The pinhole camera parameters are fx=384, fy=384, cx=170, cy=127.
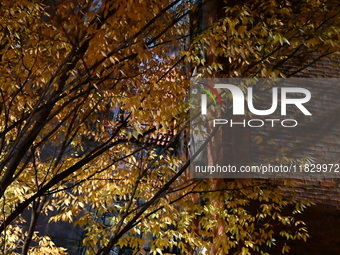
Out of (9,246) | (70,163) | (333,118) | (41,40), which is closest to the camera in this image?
(41,40)

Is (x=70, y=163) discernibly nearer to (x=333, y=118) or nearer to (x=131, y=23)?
(x=131, y=23)

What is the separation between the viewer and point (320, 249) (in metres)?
6.39

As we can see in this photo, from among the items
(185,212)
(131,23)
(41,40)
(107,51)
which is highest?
(131,23)

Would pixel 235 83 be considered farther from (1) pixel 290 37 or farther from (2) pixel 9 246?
(2) pixel 9 246

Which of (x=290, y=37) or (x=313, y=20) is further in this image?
(x=313, y=20)

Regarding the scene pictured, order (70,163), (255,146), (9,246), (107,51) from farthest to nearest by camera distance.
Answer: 1. (9,246)
2. (255,146)
3. (70,163)
4. (107,51)

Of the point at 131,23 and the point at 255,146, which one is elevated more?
the point at 131,23

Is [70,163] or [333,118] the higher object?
[333,118]

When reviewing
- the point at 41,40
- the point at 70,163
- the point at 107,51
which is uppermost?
the point at 41,40

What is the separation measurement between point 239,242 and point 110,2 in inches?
174

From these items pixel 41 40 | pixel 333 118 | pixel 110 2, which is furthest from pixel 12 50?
pixel 333 118

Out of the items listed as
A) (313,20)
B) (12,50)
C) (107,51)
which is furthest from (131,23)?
(313,20)

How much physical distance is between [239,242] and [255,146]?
173 centimetres

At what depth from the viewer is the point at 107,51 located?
3875mm
